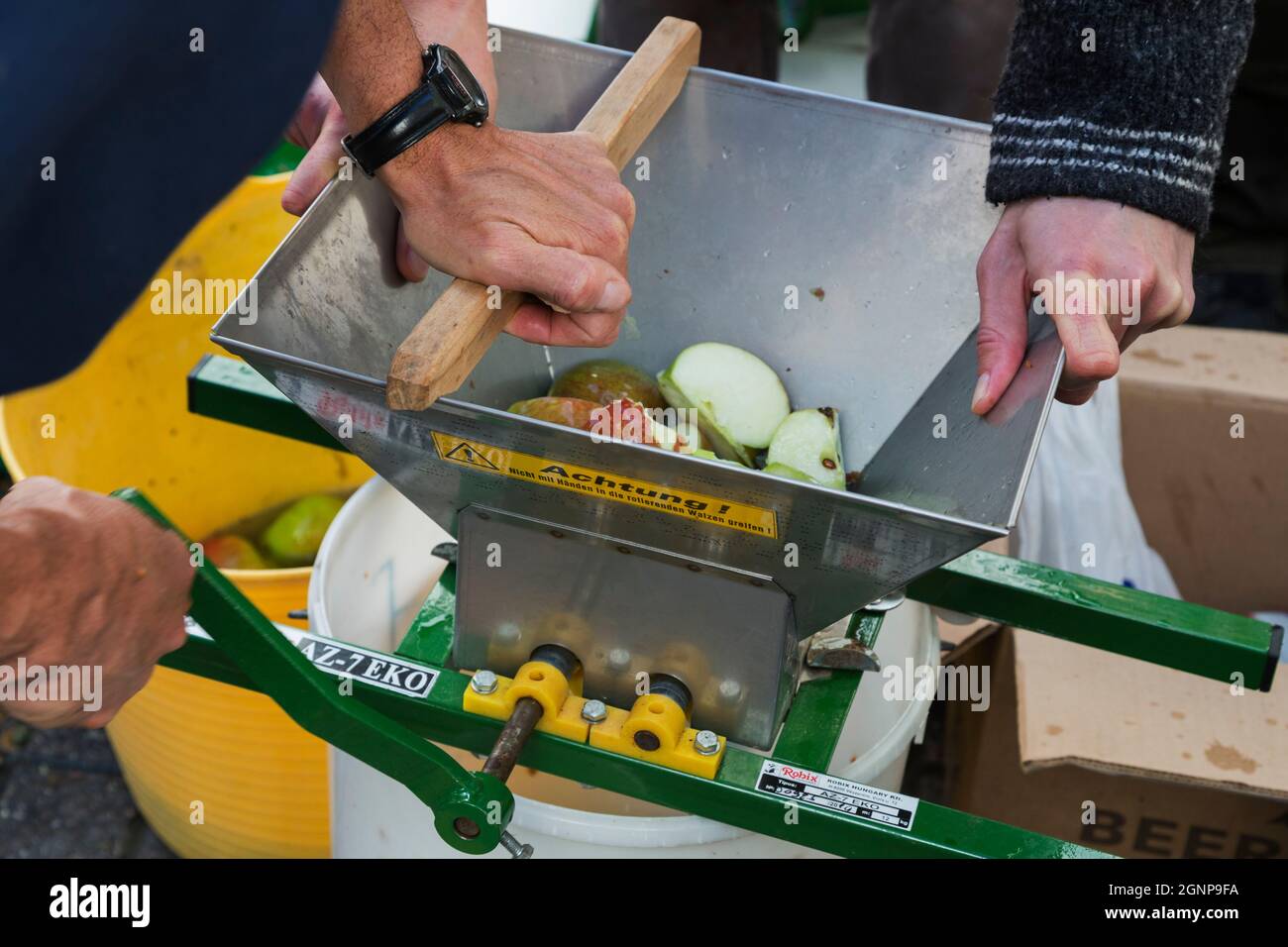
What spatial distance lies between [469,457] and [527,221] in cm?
21

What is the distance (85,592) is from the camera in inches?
39.0

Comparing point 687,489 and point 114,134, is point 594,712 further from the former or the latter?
point 114,134

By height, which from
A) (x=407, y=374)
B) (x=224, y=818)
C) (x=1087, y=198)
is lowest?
(x=224, y=818)

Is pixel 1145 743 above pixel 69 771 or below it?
above

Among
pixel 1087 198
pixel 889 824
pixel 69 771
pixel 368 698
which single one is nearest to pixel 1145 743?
pixel 889 824

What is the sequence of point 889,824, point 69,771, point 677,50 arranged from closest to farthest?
point 889,824, point 677,50, point 69,771

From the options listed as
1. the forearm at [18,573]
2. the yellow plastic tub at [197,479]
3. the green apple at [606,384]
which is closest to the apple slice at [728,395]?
the green apple at [606,384]

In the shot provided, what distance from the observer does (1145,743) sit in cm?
157

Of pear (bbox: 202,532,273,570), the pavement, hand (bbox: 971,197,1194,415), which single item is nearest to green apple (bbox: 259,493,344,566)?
pear (bbox: 202,532,273,570)

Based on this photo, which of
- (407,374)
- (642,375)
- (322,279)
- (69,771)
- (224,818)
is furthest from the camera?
(69,771)

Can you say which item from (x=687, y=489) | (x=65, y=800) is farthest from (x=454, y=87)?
(x=65, y=800)

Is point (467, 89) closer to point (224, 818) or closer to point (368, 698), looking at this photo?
point (368, 698)

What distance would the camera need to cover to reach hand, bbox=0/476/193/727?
95 cm

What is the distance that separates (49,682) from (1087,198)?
3.40 feet
